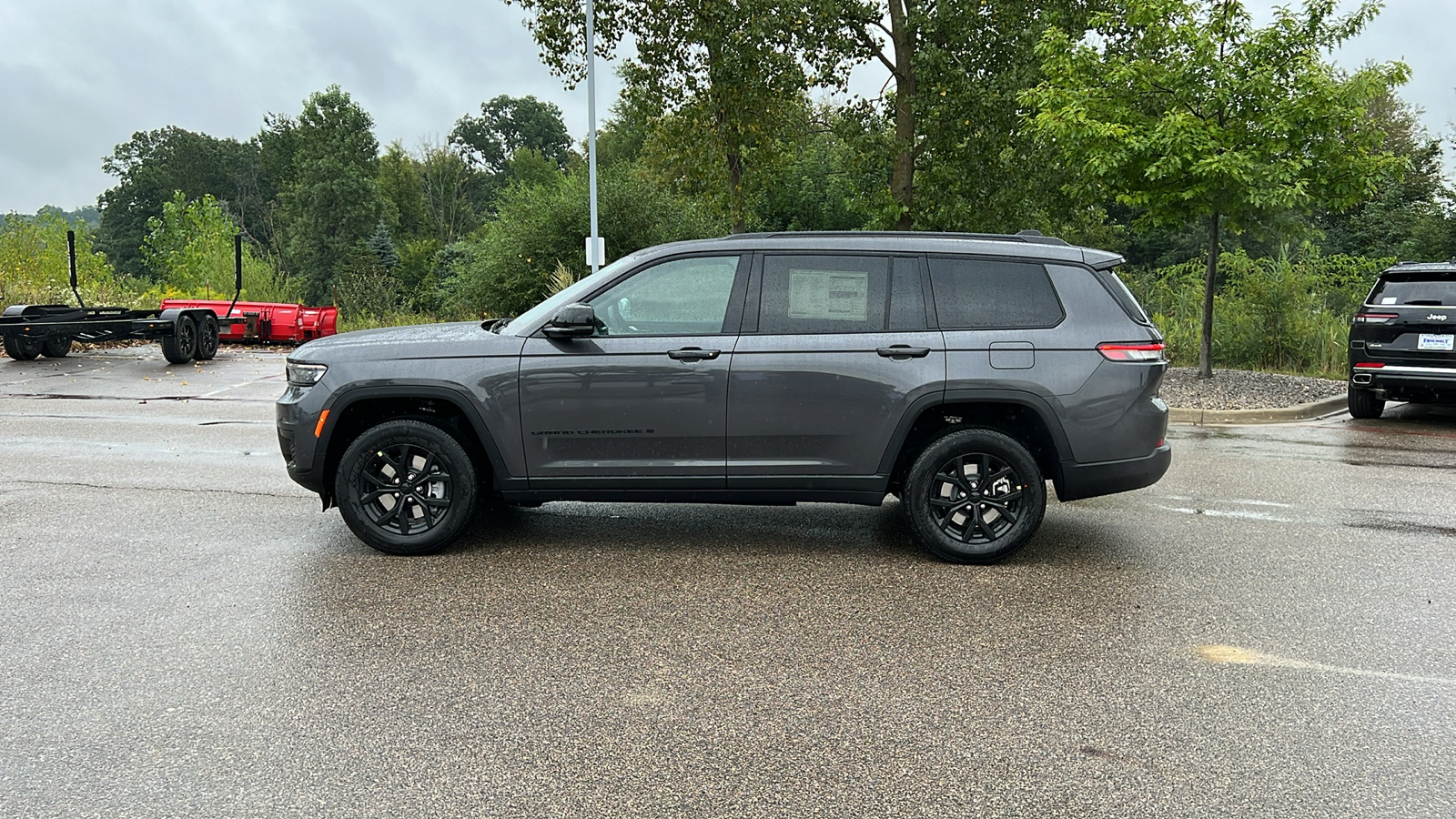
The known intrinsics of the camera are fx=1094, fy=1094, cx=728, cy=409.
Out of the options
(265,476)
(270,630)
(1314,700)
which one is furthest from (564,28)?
(1314,700)

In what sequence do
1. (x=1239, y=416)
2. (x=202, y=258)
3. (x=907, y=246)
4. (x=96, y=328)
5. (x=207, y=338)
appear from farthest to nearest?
1. (x=202, y=258)
2. (x=207, y=338)
3. (x=96, y=328)
4. (x=1239, y=416)
5. (x=907, y=246)

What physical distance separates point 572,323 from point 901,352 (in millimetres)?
1788

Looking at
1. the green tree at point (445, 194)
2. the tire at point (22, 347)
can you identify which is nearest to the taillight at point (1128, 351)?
the tire at point (22, 347)

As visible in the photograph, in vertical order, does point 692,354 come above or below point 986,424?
above

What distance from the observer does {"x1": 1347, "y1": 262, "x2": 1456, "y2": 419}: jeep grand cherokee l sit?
11.6m

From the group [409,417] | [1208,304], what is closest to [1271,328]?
[1208,304]

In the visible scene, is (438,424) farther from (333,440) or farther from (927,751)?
(927,751)

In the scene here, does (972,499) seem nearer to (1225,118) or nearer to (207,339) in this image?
(1225,118)

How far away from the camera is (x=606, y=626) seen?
5.05 metres

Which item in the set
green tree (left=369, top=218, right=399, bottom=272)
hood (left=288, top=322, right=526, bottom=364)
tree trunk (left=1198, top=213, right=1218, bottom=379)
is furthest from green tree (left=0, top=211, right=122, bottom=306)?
green tree (left=369, top=218, right=399, bottom=272)

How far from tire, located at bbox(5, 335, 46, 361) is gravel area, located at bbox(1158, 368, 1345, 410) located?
1758 centimetres

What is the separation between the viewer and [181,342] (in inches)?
719

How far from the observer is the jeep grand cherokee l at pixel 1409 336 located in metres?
11.6

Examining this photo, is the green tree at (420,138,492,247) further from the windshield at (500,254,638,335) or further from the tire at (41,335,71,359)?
the windshield at (500,254,638,335)
